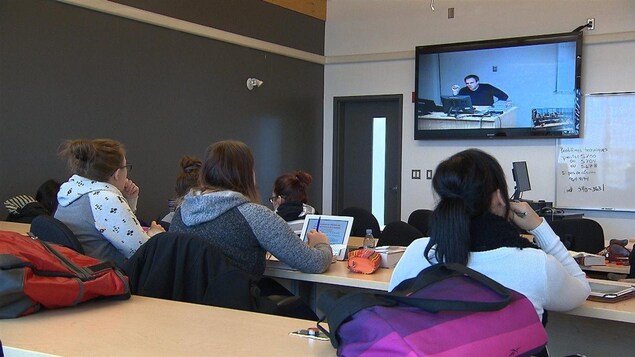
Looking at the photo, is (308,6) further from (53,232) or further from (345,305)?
(345,305)

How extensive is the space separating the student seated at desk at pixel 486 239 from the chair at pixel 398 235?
5.81 feet

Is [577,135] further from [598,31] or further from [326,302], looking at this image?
[326,302]

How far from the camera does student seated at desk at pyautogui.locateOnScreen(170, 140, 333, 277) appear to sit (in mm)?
2594

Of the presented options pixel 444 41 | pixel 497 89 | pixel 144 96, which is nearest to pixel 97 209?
pixel 144 96

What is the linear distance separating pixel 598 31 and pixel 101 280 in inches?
230

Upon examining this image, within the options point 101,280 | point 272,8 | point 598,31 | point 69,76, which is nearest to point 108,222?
Answer: point 101,280

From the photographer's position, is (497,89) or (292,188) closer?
(292,188)

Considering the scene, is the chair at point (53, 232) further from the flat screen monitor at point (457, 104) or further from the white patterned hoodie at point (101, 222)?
the flat screen monitor at point (457, 104)

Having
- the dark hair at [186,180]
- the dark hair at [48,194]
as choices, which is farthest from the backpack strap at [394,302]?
the dark hair at [48,194]

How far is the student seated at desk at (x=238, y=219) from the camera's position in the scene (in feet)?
8.51

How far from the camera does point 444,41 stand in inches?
285

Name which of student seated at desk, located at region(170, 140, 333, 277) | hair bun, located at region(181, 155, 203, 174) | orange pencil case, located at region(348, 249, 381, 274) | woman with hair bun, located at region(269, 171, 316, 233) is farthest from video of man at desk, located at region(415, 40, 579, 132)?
student seated at desk, located at region(170, 140, 333, 277)

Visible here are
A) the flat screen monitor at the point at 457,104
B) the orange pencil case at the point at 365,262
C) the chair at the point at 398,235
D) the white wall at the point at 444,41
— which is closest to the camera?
the orange pencil case at the point at 365,262

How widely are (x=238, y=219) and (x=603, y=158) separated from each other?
481cm
